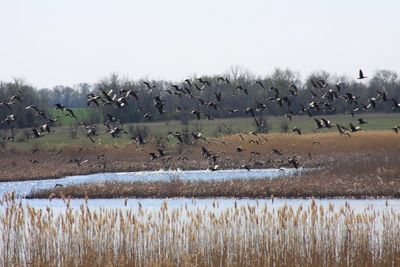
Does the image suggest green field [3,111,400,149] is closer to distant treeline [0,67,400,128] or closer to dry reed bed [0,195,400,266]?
distant treeline [0,67,400,128]

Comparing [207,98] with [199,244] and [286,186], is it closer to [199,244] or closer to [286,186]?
[286,186]

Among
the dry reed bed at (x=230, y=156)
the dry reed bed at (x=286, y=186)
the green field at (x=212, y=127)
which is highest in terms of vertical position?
the green field at (x=212, y=127)

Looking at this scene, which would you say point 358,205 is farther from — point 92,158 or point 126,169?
point 92,158

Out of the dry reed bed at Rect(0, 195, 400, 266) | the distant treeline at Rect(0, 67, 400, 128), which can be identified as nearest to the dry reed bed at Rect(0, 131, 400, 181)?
the distant treeline at Rect(0, 67, 400, 128)

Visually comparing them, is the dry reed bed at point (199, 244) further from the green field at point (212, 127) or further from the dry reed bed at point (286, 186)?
the green field at point (212, 127)

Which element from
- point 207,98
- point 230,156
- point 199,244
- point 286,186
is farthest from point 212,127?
point 199,244

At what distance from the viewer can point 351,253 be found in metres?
16.1

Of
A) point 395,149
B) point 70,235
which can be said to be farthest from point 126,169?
point 70,235

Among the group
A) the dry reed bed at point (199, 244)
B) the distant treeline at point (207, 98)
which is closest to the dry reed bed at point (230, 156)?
the distant treeline at point (207, 98)

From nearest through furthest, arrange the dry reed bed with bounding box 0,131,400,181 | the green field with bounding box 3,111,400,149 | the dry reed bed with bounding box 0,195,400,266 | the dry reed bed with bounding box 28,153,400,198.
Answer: the dry reed bed with bounding box 0,195,400,266
the dry reed bed with bounding box 28,153,400,198
the dry reed bed with bounding box 0,131,400,181
the green field with bounding box 3,111,400,149

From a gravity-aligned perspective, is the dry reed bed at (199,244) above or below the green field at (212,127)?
below

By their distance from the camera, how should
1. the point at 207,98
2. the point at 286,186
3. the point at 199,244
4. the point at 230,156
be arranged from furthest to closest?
the point at 207,98, the point at 230,156, the point at 286,186, the point at 199,244

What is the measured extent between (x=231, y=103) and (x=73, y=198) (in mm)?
37957

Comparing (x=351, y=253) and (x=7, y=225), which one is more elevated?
(x=7, y=225)
